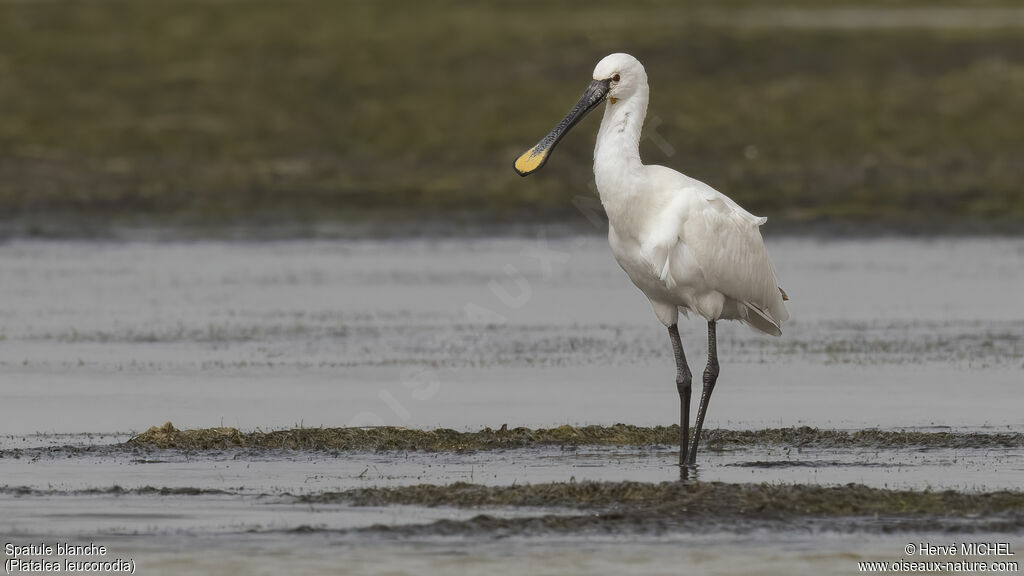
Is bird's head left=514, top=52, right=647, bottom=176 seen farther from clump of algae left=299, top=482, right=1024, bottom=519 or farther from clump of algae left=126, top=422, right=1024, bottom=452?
clump of algae left=299, top=482, right=1024, bottom=519

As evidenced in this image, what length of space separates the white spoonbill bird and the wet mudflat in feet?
3.01

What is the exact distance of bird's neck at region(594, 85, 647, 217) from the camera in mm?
11938

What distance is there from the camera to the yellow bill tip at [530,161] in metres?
12.4

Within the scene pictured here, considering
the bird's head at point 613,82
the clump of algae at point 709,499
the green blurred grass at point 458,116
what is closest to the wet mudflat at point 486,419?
the clump of algae at point 709,499

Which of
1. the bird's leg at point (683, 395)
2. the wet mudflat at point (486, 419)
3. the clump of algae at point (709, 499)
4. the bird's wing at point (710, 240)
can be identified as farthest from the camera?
the bird's wing at point (710, 240)

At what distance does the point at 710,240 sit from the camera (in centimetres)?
1205

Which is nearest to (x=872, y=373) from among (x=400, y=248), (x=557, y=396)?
(x=557, y=396)

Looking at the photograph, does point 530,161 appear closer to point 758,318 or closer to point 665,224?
point 665,224

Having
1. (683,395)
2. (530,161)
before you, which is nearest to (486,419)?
(683,395)

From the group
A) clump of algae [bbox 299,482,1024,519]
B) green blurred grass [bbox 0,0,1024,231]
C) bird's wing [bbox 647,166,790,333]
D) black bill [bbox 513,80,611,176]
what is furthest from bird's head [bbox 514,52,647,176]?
green blurred grass [bbox 0,0,1024,231]

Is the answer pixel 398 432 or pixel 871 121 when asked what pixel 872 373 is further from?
pixel 871 121

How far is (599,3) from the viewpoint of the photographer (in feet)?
168

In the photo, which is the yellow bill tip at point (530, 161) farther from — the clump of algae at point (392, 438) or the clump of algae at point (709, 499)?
the clump of algae at point (709, 499)

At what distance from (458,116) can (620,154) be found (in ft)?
78.7
